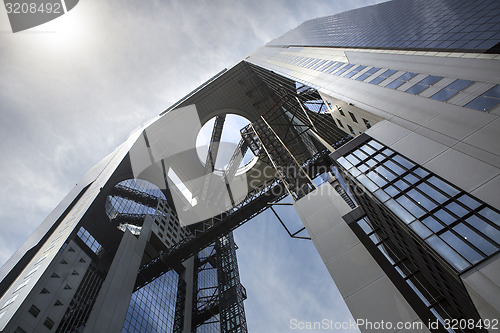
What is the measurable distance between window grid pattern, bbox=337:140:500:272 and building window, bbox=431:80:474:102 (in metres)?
3.84

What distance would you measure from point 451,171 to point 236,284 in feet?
147

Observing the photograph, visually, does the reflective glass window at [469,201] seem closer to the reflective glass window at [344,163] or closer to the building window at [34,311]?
the reflective glass window at [344,163]

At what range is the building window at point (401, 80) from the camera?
59.7 ft

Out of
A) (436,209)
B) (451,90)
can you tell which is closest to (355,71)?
(451,90)

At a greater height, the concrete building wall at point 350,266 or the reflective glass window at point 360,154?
the reflective glass window at point 360,154

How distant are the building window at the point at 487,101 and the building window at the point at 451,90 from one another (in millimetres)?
Answer: 1451

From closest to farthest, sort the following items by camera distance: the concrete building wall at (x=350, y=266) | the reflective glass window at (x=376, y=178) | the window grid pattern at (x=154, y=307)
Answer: the concrete building wall at (x=350, y=266), the reflective glass window at (x=376, y=178), the window grid pattern at (x=154, y=307)

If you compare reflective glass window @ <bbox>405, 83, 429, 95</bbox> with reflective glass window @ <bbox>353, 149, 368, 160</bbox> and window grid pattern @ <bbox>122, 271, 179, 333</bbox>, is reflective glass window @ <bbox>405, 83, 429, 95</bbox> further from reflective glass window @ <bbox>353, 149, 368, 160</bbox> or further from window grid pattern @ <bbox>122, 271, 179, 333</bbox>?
window grid pattern @ <bbox>122, 271, 179, 333</bbox>

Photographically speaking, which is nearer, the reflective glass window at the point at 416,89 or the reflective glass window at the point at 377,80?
the reflective glass window at the point at 416,89

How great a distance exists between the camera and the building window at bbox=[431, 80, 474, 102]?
47.2 feet

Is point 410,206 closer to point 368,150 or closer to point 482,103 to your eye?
point 368,150

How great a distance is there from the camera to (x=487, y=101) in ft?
41.0

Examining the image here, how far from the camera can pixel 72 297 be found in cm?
2589

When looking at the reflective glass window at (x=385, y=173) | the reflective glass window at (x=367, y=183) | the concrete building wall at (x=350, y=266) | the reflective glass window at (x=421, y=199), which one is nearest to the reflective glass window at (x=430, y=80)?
the reflective glass window at (x=385, y=173)
